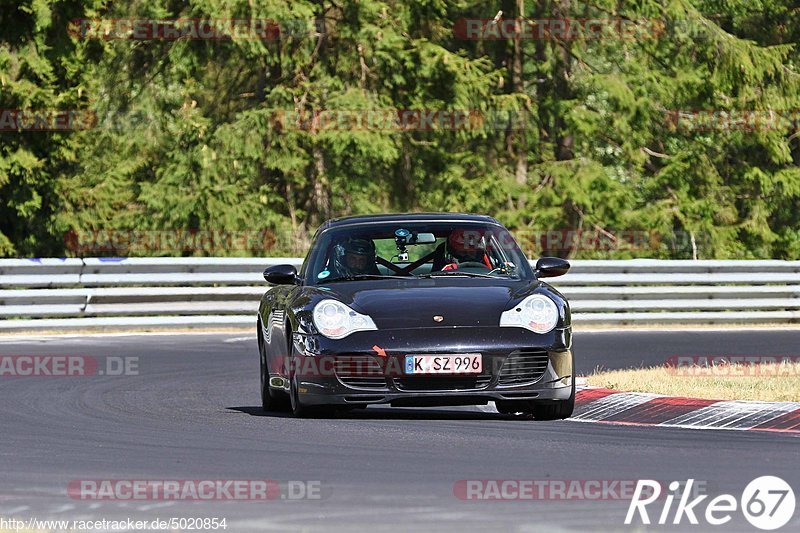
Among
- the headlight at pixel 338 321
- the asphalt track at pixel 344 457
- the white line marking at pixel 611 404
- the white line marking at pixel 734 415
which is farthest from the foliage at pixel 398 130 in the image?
the white line marking at pixel 734 415

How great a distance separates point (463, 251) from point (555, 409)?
1418mm

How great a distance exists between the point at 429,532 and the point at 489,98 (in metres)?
27.9

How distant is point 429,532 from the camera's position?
658 centimetres

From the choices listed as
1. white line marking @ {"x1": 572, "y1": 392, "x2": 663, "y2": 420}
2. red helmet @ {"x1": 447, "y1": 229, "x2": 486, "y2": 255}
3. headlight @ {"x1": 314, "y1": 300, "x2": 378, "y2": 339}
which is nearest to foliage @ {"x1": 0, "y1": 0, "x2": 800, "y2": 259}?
red helmet @ {"x1": 447, "y1": 229, "x2": 486, "y2": 255}

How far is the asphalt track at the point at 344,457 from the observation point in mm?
7043

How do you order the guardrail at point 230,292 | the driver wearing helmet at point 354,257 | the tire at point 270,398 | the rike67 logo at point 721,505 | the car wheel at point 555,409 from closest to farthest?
the rike67 logo at point 721,505 → the car wheel at point 555,409 → the driver wearing helmet at point 354,257 → the tire at point 270,398 → the guardrail at point 230,292

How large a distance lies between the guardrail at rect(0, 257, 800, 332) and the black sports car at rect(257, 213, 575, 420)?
10901 millimetres

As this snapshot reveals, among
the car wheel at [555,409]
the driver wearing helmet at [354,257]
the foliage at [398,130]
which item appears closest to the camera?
the car wheel at [555,409]

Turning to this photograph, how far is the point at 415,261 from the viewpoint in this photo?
11.8 metres

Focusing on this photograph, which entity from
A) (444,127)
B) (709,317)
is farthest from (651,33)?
(709,317)

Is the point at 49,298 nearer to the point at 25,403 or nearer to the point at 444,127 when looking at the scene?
the point at 25,403

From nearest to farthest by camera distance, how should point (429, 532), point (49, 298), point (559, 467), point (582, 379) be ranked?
point (429, 532) → point (559, 467) → point (582, 379) → point (49, 298)

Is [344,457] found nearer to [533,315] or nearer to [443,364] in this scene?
[443,364]

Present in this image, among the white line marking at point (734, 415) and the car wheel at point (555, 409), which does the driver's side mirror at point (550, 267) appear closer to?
the car wheel at point (555, 409)
